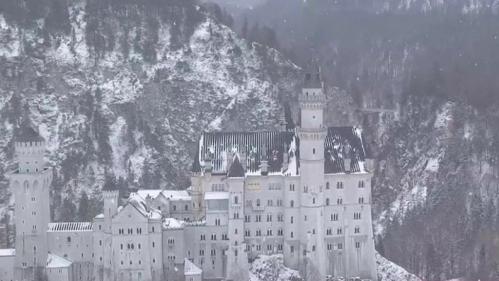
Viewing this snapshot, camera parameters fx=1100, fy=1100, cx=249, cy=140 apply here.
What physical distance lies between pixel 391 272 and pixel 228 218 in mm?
20110

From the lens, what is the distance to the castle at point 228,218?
4277 inches

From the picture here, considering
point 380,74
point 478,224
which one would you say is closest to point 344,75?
point 380,74

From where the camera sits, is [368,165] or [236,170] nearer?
[236,170]

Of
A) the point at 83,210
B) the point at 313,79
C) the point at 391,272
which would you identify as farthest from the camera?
the point at 83,210

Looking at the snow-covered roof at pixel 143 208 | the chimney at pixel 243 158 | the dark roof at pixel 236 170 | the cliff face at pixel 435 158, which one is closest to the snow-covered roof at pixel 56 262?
the snow-covered roof at pixel 143 208

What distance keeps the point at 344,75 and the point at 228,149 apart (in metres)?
82.3

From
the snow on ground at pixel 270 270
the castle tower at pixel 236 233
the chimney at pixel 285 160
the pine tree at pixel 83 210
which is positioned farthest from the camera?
the pine tree at pixel 83 210

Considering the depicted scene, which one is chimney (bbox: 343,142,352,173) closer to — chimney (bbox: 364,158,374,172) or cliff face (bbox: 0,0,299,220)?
chimney (bbox: 364,158,374,172)

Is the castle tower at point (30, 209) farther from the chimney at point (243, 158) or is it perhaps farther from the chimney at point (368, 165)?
the chimney at point (368, 165)

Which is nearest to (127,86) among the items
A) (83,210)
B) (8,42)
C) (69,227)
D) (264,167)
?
(8,42)

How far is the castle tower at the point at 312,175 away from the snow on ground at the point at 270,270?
5.11 feet

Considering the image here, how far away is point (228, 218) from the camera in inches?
4355

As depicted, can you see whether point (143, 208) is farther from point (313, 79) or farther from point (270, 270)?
point (313, 79)

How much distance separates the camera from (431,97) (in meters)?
165
